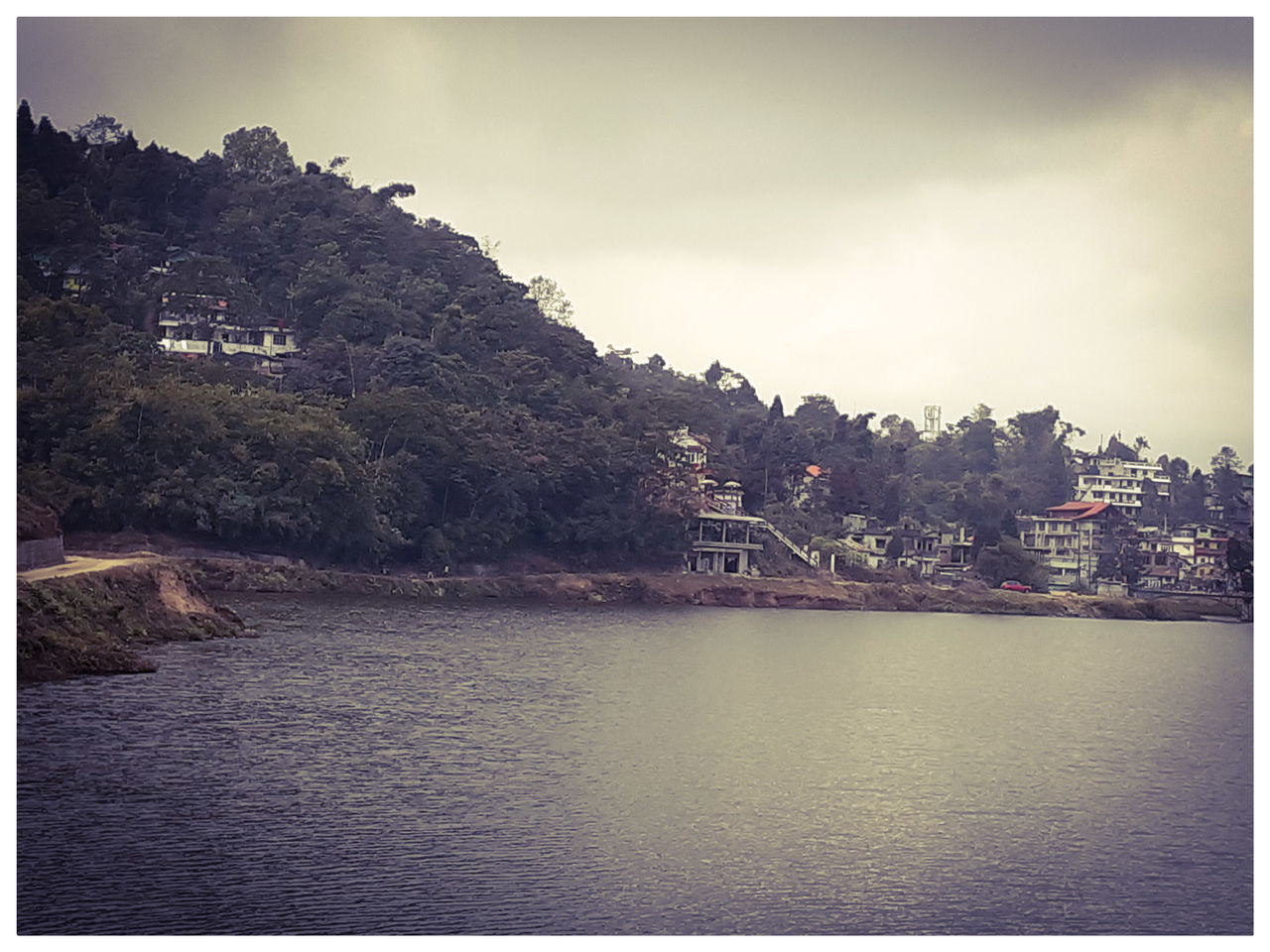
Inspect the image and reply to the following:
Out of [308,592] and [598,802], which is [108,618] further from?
[308,592]

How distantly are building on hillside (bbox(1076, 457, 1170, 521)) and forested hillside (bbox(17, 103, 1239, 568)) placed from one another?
85cm

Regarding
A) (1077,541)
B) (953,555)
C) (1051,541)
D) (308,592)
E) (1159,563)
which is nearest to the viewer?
(308,592)

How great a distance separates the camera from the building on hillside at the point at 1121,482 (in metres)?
44.3

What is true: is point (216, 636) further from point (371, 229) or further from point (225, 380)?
point (371, 229)

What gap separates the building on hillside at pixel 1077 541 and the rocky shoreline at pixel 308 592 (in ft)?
10.2

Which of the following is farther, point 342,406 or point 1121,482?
point 1121,482

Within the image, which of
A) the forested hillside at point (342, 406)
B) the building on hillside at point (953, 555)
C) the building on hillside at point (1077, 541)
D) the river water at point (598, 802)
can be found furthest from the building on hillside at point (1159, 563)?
the river water at point (598, 802)

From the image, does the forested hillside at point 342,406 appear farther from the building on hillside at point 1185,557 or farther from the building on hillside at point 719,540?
the building on hillside at point 1185,557

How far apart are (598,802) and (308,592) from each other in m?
17.4

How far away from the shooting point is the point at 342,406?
29.6 meters

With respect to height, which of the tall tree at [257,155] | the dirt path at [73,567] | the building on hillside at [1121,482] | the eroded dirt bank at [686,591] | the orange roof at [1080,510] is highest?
the tall tree at [257,155]

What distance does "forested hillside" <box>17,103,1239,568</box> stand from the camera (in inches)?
968

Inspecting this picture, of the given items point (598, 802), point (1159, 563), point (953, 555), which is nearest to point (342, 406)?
point (953, 555)

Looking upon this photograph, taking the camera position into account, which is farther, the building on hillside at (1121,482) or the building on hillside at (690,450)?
the building on hillside at (1121,482)
